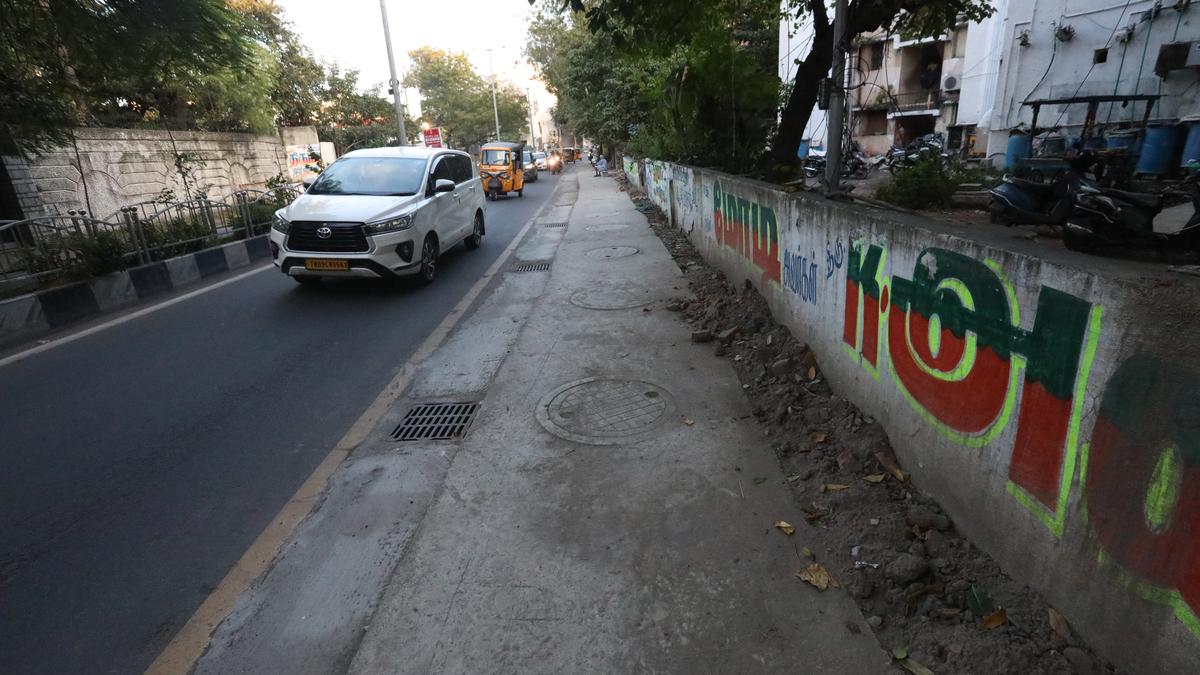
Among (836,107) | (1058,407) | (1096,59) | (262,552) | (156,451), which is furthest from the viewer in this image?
(1096,59)

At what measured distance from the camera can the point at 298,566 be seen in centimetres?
293

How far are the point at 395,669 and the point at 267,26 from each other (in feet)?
92.9

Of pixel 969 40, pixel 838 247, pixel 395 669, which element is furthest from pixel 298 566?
pixel 969 40

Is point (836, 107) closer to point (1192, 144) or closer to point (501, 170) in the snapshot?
point (1192, 144)

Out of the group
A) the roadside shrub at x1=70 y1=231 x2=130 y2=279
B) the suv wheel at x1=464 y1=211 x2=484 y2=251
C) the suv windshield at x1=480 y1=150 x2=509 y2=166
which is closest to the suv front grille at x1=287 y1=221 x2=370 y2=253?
the roadside shrub at x1=70 y1=231 x2=130 y2=279

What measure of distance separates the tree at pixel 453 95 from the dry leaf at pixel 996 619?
59.9 m

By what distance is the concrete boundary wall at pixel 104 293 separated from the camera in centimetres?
682

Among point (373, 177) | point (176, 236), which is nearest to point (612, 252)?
point (373, 177)

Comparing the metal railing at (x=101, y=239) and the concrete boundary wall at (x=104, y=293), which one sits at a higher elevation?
the metal railing at (x=101, y=239)

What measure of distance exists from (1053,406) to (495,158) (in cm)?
2539

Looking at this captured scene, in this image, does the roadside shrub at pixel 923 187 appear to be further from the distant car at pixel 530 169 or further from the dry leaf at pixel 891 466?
the distant car at pixel 530 169

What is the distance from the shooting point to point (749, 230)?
641 centimetres

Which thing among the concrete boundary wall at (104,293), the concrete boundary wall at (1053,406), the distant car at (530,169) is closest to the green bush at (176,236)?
the concrete boundary wall at (104,293)

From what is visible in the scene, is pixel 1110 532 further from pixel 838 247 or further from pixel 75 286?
pixel 75 286
